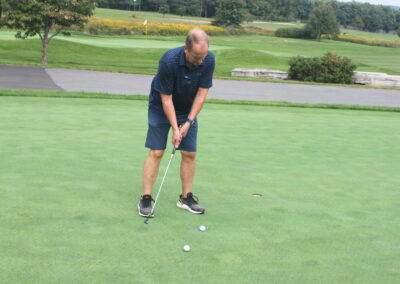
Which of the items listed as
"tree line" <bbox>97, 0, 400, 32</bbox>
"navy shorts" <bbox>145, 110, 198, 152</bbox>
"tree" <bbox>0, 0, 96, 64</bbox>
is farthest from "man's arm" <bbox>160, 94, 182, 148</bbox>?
"tree line" <bbox>97, 0, 400, 32</bbox>

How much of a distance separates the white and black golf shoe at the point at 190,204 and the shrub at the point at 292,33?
259 feet

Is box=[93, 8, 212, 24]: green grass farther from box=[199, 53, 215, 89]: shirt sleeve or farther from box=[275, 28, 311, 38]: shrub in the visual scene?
box=[199, 53, 215, 89]: shirt sleeve

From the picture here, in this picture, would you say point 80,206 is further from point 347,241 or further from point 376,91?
point 376,91

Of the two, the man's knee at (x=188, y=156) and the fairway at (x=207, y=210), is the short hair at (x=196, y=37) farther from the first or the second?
the fairway at (x=207, y=210)

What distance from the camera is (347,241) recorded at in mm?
4805

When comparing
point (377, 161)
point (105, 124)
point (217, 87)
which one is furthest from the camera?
point (217, 87)

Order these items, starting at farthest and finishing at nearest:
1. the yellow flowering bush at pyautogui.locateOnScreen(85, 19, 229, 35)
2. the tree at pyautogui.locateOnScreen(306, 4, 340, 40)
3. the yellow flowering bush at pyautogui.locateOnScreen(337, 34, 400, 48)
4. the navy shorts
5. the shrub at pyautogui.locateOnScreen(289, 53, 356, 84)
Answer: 1. the tree at pyautogui.locateOnScreen(306, 4, 340, 40)
2. the yellow flowering bush at pyautogui.locateOnScreen(337, 34, 400, 48)
3. the yellow flowering bush at pyautogui.locateOnScreen(85, 19, 229, 35)
4. the shrub at pyautogui.locateOnScreen(289, 53, 356, 84)
5. the navy shorts

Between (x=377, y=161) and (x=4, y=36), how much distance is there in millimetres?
38009

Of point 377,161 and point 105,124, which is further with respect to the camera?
point 105,124

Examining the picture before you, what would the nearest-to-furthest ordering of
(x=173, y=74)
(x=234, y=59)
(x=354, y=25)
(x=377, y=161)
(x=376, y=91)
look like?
(x=173, y=74) → (x=377, y=161) → (x=376, y=91) → (x=234, y=59) → (x=354, y=25)

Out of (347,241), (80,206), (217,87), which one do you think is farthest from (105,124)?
(217,87)

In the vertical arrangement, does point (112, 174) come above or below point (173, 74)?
below

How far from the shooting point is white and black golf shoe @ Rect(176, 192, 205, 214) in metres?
→ 5.39

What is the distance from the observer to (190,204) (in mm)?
5492
